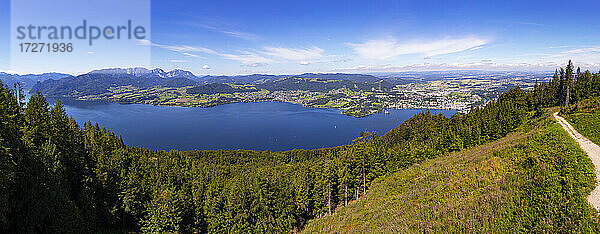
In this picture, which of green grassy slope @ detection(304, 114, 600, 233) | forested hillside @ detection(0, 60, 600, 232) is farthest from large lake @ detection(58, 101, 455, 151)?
green grassy slope @ detection(304, 114, 600, 233)

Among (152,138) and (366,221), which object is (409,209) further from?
(152,138)

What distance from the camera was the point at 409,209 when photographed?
17.2 meters

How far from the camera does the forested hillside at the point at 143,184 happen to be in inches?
692

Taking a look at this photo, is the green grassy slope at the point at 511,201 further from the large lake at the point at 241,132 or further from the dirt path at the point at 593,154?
the large lake at the point at 241,132

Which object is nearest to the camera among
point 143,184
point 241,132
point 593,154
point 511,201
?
point 511,201

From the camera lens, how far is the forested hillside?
57.7ft

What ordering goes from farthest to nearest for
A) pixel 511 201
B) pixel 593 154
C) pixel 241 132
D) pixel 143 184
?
pixel 241 132, pixel 143 184, pixel 593 154, pixel 511 201

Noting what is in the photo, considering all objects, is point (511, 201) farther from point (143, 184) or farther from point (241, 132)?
point (241, 132)

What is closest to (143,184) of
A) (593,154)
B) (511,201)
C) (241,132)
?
(511,201)

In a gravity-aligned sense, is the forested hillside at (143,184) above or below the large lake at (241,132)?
above

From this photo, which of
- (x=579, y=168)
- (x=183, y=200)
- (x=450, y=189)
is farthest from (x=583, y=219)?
(x=183, y=200)

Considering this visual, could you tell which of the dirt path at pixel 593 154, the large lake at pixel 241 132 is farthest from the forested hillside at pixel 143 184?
the large lake at pixel 241 132

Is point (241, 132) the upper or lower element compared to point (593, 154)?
lower

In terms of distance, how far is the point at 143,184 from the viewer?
32.2m
